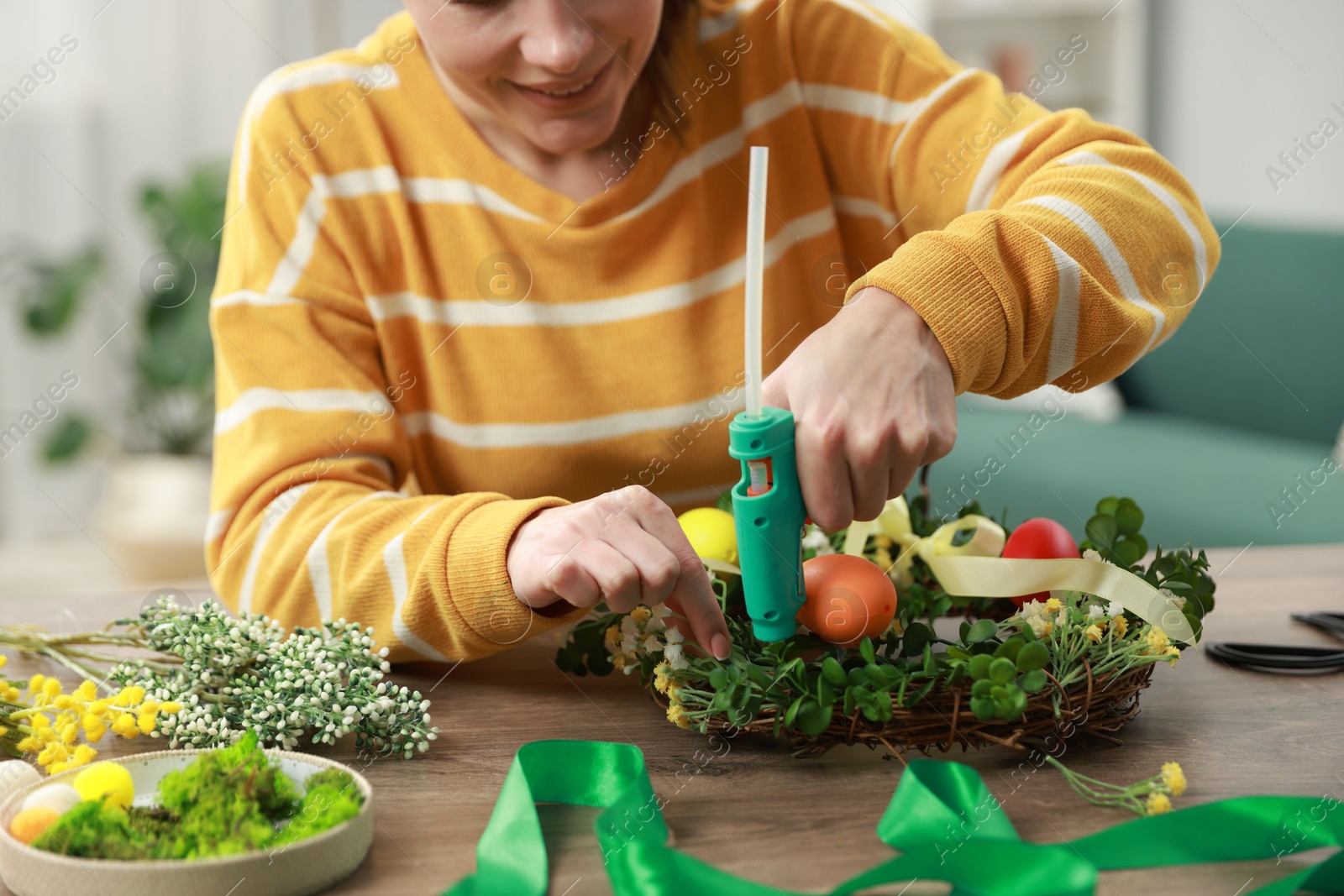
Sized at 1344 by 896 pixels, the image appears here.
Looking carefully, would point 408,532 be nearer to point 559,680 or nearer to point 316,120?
point 559,680

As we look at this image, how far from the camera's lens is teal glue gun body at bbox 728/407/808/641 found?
0.67 metres

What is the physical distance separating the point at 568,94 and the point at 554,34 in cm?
8

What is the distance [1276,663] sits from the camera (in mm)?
874

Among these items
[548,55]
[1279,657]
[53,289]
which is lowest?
[1279,657]

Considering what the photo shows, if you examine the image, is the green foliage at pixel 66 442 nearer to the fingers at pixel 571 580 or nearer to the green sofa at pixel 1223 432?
the green sofa at pixel 1223 432

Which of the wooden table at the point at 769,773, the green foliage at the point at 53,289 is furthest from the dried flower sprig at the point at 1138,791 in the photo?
the green foliage at the point at 53,289

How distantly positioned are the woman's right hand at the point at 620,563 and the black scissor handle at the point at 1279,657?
42 cm

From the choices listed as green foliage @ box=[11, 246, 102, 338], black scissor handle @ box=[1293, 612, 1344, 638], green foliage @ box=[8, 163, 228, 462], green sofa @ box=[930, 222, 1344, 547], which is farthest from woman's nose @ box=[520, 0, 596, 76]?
green foliage @ box=[11, 246, 102, 338]

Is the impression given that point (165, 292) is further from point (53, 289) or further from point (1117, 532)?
point (1117, 532)

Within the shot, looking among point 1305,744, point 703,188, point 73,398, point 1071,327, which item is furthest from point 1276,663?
point 73,398

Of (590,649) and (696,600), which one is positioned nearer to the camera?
(696,600)

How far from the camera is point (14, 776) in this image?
68cm

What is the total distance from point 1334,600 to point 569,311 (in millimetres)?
733

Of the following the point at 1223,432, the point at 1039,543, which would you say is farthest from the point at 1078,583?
the point at 1223,432
